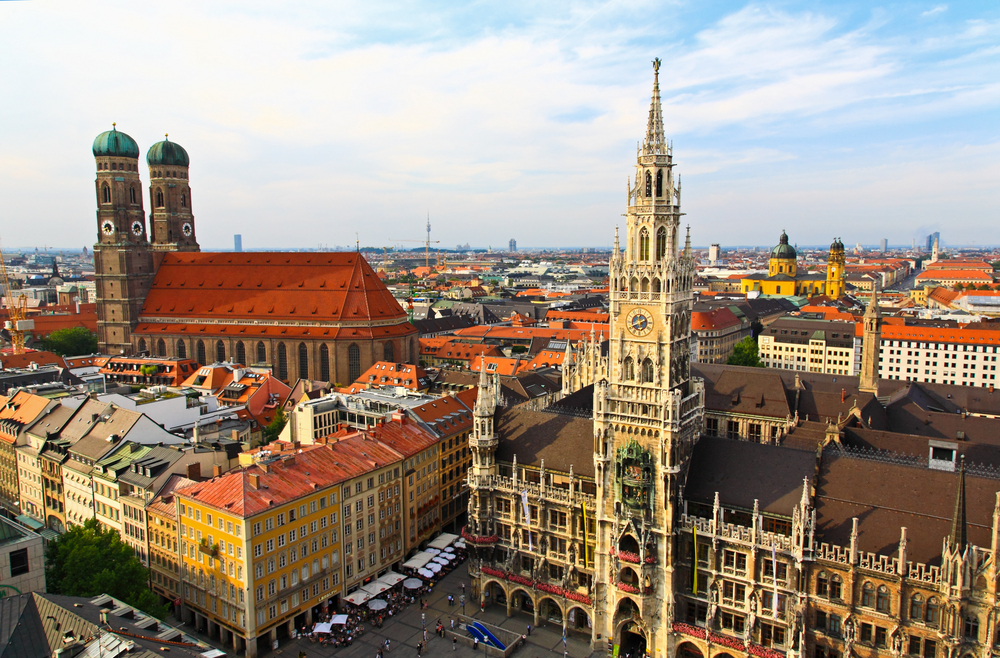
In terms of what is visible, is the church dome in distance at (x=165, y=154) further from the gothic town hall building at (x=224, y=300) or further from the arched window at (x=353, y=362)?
the arched window at (x=353, y=362)

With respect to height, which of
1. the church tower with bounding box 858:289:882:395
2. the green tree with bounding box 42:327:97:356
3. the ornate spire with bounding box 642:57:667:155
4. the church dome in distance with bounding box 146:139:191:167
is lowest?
the green tree with bounding box 42:327:97:356

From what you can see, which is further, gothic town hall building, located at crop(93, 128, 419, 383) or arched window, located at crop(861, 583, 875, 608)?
gothic town hall building, located at crop(93, 128, 419, 383)

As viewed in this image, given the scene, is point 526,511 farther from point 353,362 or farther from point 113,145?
point 113,145

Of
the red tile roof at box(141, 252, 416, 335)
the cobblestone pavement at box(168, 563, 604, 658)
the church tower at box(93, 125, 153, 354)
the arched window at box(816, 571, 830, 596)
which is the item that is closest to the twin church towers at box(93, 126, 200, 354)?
the church tower at box(93, 125, 153, 354)

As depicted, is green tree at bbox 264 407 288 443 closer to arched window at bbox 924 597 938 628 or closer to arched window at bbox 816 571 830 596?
arched window at bbox 816 571 830 596

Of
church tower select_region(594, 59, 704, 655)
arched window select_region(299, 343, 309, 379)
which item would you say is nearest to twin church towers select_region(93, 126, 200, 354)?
arched window select_region(299, 343, 309, 379)

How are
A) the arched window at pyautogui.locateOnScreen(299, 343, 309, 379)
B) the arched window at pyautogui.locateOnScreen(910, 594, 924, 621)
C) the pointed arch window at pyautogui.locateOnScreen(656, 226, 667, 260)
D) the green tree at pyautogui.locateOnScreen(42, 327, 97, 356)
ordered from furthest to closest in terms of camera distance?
the green tree at pyautogui.locateOnScreen(42, 327, 97, 356)
the arched window at pyautogui.locateOnScreen(299, 343, 309, 379)
the pointed arch window at pyautogui.locateOnScreen(656, 226, 667, 260)
the arched window at pyautogui.locateOnScreen(910, 594, 924, 621)

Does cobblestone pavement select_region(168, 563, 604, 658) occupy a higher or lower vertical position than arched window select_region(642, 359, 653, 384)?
lower

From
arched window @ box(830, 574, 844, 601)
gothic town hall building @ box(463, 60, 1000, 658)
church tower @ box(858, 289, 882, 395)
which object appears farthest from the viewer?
church tower @ box(858, 289, 882, 395)
